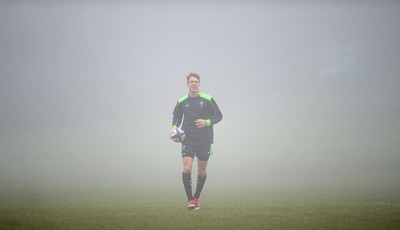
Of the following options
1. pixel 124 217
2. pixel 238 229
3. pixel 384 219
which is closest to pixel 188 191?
pixel 124 217

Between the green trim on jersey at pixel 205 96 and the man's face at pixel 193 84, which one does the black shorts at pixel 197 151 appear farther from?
the man's face at pixel 193 84

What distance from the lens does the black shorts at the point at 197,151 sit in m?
8.97

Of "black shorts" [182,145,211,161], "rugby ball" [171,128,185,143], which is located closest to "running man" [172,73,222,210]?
"black shorts" [182,145,211,161]

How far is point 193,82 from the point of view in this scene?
919cm

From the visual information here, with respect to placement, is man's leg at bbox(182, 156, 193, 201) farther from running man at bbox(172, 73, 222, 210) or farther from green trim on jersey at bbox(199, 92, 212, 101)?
green trim on jersey at bbox(199, 92, 212, 101)

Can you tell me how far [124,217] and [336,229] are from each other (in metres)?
3.49

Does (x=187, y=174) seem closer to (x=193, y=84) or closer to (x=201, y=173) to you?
(x=201, y=173)

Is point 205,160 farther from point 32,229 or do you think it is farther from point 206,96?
point 32,229

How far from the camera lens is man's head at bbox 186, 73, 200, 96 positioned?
920 centimetres

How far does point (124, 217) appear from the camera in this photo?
728 cm

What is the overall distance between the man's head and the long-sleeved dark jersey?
186 millimetres

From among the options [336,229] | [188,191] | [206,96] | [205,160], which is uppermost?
[206,96]

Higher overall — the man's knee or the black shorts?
the black shorts

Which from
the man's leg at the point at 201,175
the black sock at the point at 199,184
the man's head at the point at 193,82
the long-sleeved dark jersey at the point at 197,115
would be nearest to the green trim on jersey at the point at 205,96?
the long-sleeved dark jersey at the point at 197,115
